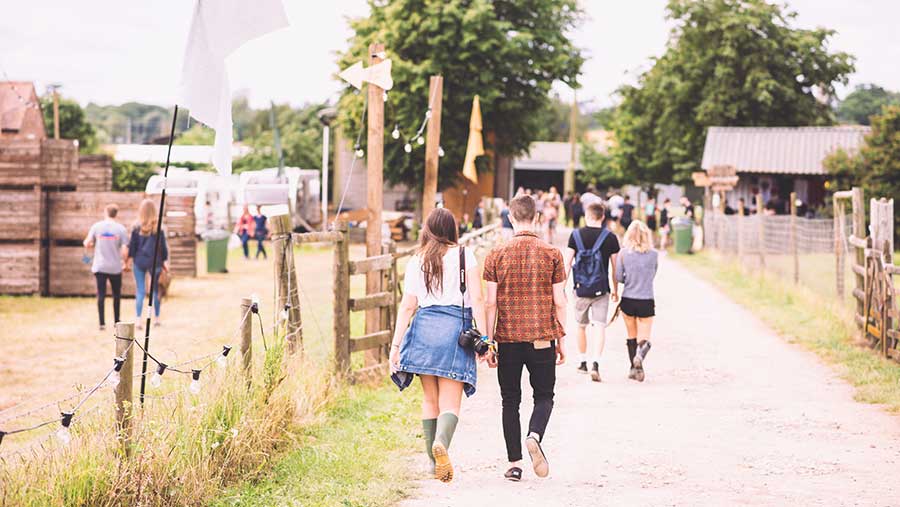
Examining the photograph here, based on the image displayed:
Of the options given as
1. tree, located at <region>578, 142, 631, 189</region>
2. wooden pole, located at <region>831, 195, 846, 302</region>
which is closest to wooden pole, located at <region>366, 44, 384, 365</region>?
wooden pole, located at <region>831, 195, 846, 302</region>

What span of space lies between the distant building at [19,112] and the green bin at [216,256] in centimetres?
755

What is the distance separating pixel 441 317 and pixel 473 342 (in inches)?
10.0

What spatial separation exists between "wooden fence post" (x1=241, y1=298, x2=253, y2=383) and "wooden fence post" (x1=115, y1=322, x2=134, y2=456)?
1.72 metres

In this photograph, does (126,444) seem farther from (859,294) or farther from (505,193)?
(505,193)

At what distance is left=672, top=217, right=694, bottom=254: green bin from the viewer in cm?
3581

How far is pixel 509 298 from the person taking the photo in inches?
284

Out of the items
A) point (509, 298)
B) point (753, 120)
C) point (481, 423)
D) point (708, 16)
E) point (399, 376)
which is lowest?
point (481, 423)

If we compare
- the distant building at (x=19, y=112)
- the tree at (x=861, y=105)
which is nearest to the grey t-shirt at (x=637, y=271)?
the distant building at (x=19, y=112)

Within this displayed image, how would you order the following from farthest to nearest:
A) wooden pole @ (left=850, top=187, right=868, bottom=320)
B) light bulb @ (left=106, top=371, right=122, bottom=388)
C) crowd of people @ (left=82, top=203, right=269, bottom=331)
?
crowd of people @ (left=82, top=203, right=269, bottom=331)
wooden pole @ (left=850, top=187, right=868, bottom=320)
light bulb @ (left=106, top=371, right=122, bottom=388)

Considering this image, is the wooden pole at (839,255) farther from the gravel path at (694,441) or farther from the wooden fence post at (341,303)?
the wooden fence post at (341,303)

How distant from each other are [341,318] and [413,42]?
30.2 m

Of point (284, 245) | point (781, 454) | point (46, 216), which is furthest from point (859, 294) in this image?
point (46, 216)

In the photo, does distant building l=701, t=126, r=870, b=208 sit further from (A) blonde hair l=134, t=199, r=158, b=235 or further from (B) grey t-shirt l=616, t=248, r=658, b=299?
(B) grey t-shirt l=616, t=248, r=658, b=299

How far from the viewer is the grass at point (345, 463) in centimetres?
663
